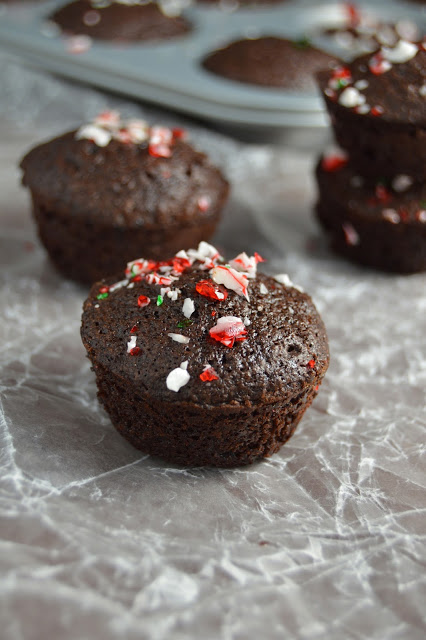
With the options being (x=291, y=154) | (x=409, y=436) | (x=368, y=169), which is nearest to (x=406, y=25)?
(x=291, y=154)

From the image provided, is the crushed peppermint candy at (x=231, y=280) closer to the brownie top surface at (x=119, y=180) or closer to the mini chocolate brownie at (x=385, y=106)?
→ the brownie top surface at (x=119, y=180)

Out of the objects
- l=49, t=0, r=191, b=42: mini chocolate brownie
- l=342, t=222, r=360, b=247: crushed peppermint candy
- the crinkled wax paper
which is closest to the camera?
the crinkled wax paper

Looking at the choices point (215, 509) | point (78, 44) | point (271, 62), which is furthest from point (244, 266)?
point (78, 44)

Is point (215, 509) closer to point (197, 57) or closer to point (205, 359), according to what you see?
point (205, 359)

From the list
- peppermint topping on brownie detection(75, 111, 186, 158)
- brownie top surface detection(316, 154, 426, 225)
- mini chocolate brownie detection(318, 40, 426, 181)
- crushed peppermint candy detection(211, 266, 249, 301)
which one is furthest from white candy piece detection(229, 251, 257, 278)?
brownie top surface detection(316, 154, 426, 225)

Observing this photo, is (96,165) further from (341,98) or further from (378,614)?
(378,614)

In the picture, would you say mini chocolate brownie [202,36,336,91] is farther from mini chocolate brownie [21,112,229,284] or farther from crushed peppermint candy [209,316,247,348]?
crushed peppermint candy [209,316,247,348]

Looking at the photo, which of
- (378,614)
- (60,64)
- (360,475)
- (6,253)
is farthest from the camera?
(60,64)
